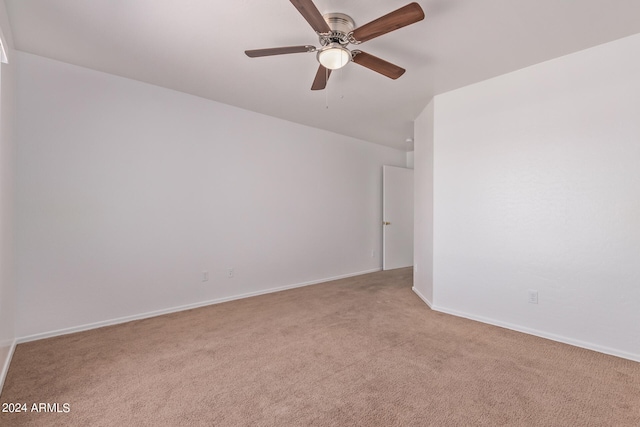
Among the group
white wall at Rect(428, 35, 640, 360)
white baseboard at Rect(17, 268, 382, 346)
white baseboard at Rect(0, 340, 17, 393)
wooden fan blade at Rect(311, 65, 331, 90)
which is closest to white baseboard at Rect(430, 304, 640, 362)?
white wall at Rect(428, 35, 640, 360)

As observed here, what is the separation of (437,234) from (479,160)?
0.92 m

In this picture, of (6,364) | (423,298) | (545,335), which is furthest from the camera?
(423,298)

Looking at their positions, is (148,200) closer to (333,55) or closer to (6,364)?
(6,364)

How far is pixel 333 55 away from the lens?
2.03m

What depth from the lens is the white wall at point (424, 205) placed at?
353cm

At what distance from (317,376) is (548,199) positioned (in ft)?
8.22

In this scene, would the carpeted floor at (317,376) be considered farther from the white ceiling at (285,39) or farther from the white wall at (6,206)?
the white ceiling at (285,39)

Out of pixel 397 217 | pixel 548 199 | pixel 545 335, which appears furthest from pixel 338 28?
pixel 397 217

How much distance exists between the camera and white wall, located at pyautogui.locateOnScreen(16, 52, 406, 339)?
8.50 ft

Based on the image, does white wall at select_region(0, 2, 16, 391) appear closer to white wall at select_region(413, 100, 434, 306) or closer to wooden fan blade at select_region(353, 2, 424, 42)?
wooden fan blade at select_region(353, 2, 424, 42)

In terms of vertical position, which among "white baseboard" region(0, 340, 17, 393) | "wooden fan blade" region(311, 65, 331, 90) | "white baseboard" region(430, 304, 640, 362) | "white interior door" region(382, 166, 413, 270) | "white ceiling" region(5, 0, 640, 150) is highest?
"white ceiling" region(5, 0, 640, 150)

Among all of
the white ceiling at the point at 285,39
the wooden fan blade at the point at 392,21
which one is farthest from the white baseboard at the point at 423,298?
the wooden fan blade at the point at 392,21

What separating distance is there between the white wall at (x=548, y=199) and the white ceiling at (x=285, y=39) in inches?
10.9


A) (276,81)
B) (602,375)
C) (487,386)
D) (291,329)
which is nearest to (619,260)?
(602,375)
